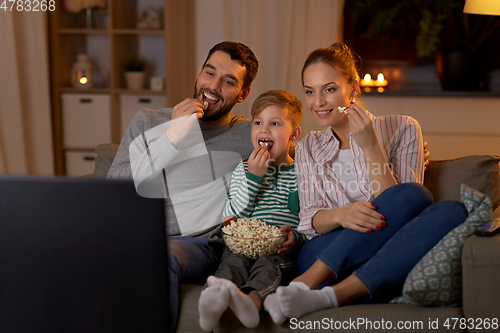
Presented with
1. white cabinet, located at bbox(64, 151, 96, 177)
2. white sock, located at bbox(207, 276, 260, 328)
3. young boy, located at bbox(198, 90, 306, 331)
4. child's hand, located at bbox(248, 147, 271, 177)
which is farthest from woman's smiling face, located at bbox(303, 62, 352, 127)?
white cabinet, located at bbox(64, 151, 96, 177)

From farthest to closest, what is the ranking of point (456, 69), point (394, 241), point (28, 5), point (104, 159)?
point (456, 69) → point (28, 5) → point (104, 159) → point (394, 241)

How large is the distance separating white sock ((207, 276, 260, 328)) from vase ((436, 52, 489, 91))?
2.74 metres

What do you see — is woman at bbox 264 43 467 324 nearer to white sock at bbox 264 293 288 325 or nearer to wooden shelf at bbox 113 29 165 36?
white sock at bbox 264 293 288 325

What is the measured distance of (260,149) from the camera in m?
1.52

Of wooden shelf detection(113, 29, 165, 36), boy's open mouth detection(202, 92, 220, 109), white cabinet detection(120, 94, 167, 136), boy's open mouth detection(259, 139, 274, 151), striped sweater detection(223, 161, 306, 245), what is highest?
wooden shelf detection(113, 29, 165, 36)

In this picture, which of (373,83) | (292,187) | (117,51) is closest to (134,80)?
(117,51)

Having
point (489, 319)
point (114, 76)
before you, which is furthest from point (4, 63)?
point (489, 319)

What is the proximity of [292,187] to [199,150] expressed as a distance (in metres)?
0.36

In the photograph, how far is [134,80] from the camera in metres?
3.24

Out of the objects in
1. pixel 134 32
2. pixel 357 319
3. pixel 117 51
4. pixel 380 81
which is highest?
pixel 134 32

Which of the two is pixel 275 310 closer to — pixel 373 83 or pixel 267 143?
pixel 267 143

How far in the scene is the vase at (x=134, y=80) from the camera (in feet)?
10.6

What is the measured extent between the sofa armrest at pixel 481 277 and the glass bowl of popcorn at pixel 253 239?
49 cm

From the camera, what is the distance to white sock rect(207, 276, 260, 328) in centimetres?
104
